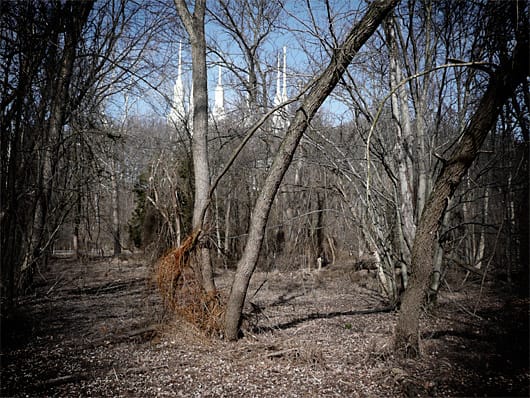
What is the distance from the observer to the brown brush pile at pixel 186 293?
5070mm

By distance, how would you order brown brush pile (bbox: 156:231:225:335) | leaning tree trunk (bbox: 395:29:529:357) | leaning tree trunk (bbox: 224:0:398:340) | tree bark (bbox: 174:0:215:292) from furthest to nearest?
tree bark (bbox: 174:0:215:292) < brown brush pile (bbox: 156:231:225:335) < leaning tree trunk (bbox: 224:0:398:340) < leaning tree trunk (bbox: 395:29:529:357)

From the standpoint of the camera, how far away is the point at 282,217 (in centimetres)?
1248

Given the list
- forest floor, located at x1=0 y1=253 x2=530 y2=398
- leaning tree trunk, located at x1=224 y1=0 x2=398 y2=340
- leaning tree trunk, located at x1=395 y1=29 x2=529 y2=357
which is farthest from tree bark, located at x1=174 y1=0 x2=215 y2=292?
Answer: leaning tree trunk, located at x1=395 y1=29 x2=529 y2=357

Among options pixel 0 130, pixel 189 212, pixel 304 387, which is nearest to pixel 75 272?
pixel 189 212

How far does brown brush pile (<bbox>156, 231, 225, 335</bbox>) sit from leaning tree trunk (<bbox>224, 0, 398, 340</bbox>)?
0.81 ft

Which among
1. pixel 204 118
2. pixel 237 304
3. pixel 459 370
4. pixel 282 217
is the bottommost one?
pixel 459 370

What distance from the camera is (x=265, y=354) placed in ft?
14.7

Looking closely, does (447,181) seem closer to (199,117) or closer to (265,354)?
(265,354)

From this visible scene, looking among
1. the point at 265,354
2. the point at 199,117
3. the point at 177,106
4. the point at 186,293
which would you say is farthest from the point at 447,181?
the point at 177,106

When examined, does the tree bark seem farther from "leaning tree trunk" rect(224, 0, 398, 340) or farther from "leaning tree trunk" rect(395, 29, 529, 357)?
"leaning tree trunk" rect(395, 29, 529, 357)

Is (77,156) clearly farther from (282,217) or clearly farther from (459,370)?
(282,217)

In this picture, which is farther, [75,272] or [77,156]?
[75,272]

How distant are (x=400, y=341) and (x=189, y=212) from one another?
7324 millimetres

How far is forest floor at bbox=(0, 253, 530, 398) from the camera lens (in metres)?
3.71
